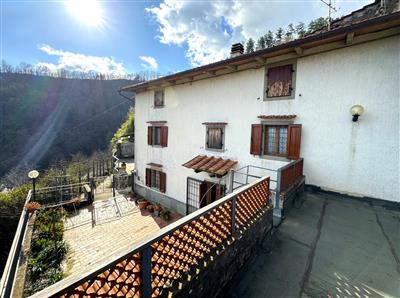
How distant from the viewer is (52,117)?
50125 millimetres

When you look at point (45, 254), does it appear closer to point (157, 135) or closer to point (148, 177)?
point (148, 177)

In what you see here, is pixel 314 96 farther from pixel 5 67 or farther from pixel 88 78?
pixel 5 67

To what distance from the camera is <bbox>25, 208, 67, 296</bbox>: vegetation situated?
588 cm

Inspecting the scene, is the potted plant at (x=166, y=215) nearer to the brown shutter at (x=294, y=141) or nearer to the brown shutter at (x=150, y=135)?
the brown shutter at (x=150, y=135)

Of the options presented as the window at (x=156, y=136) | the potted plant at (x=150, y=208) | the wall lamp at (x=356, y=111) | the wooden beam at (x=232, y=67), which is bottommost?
the potted plant at (x=150, y=208)

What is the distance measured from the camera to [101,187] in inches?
573

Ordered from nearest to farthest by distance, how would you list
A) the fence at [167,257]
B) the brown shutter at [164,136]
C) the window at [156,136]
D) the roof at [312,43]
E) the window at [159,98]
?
the fence at [167,257] < the roof at [312,43] < the brown shutter at [164,136] < the window at [159,98] < the window at [156,136]

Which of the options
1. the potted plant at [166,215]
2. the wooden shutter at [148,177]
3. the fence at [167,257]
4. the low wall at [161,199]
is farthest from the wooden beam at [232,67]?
the wooden shutter at [148,177]

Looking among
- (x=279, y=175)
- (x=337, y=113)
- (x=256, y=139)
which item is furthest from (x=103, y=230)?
(x=337, y=113)

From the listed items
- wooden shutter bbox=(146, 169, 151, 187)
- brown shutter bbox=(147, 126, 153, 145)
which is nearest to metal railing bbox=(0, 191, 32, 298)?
wooden shutter bbox=(146, 169, 151, 187)

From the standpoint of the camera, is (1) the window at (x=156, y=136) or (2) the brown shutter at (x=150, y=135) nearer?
(1) the window at (x=156, y=136)

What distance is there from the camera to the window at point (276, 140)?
22.0 ft

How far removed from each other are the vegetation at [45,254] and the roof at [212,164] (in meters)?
5.85

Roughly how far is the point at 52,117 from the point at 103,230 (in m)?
54.6
